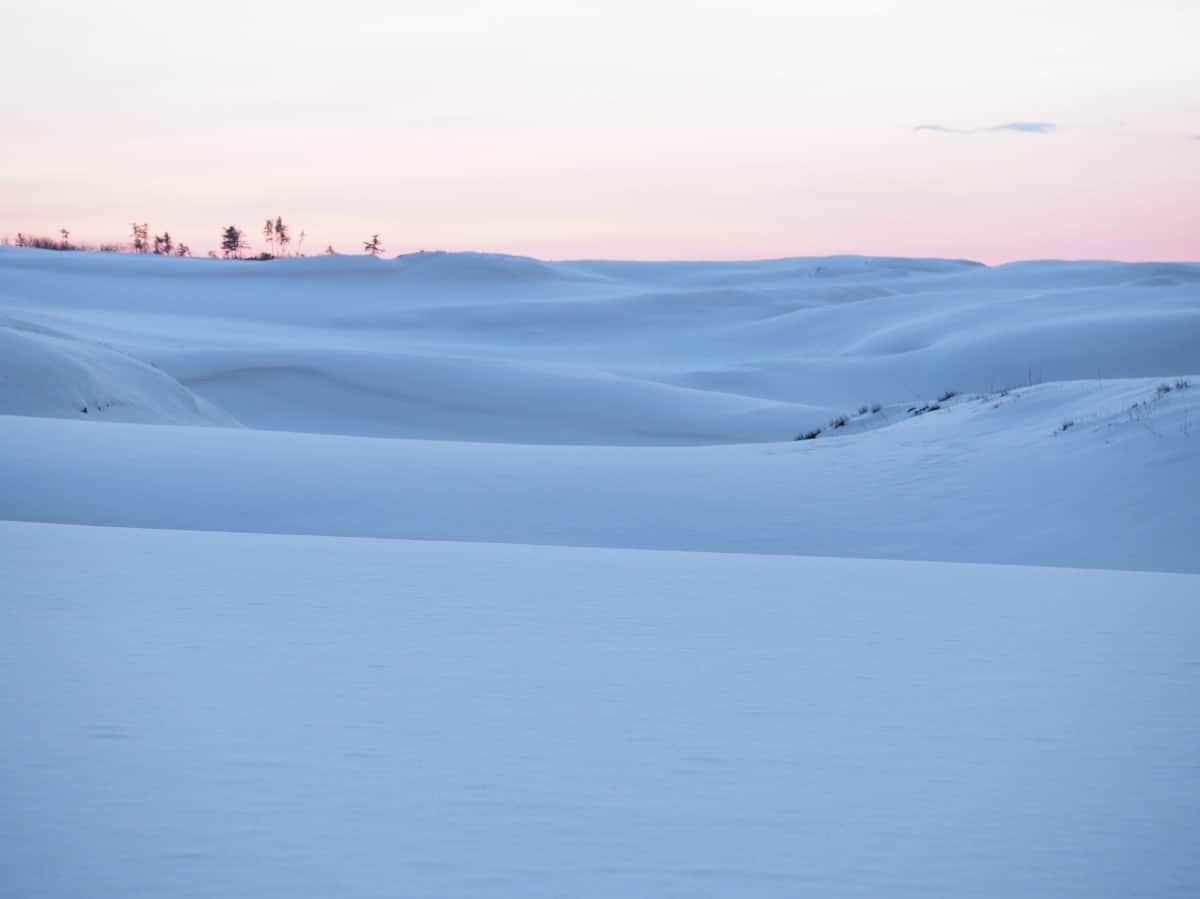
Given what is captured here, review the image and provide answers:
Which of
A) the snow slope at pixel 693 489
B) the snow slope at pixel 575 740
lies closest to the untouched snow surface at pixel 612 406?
the snow slope at pixel 693 489

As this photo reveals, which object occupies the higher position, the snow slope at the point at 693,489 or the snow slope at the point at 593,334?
the snow slope at the point at 593,334

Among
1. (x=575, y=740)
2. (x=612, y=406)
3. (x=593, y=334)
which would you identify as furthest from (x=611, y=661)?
(x=593, y=334)

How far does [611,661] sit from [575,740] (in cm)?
78

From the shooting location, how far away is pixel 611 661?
378 centimetres

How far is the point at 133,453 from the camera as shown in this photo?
355 inches

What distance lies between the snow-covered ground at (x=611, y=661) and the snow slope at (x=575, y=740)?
12 mm

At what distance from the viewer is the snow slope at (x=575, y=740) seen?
2342 mm

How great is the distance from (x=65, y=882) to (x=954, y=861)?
152 cm

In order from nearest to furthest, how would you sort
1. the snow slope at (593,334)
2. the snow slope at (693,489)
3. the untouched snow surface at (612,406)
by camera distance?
1. the snow slope at (693,489)
2. the untouched snow surface at (612,406)
3. the snow slope at (593,334)

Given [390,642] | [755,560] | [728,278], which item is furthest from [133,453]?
[728,278]

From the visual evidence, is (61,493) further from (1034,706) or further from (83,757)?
(1034,706)

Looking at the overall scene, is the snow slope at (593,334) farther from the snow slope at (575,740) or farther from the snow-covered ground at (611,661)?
the snow slope at (575,740)

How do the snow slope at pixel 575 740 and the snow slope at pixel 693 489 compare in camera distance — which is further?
the snow slope at pixel 693 489

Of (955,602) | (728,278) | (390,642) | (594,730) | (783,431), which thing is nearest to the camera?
(594,730)
